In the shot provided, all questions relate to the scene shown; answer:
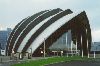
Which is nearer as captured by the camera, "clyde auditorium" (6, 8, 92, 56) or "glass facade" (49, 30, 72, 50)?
"clyde auditorium" (6, 8, 92, 56)

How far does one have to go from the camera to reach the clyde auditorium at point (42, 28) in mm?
82312

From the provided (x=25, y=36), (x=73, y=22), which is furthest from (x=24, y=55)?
(x=73, y=22)

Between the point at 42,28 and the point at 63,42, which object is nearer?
the point at 42,28

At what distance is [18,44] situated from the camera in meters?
85.4

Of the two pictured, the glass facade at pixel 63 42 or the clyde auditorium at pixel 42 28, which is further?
the glass facade at pixel 63 42

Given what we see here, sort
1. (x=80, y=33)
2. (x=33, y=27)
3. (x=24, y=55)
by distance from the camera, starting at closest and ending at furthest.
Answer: (x=24, y=55) < (x=33, y=27) < (x=80, y=33)

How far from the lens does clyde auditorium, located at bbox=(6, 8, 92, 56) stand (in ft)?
270

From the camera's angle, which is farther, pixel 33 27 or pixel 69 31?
pixel 69 31


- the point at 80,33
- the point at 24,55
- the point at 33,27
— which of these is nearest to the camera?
the point at 24,55

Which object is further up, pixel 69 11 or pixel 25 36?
pixel 69 11

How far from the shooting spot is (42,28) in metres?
82.6

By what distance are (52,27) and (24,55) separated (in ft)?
33.5

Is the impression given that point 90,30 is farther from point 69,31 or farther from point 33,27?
point 33,27

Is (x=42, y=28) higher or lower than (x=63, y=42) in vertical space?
higher
